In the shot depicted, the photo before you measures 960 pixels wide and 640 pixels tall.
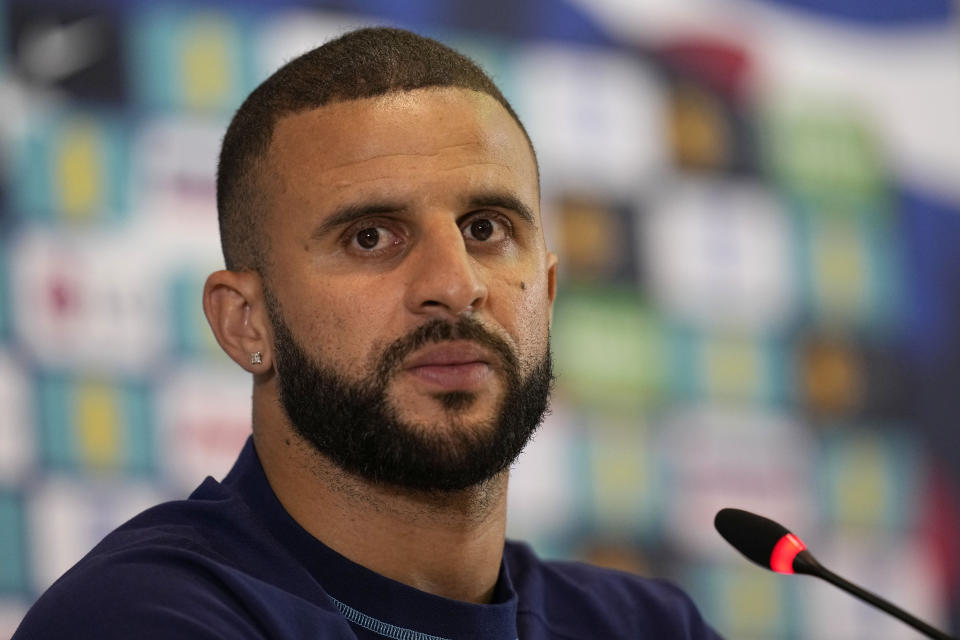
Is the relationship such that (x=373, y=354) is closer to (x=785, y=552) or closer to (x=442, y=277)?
(x=442, y=277)

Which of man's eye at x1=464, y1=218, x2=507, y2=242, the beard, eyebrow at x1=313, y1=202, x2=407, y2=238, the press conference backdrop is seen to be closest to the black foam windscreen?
the beard

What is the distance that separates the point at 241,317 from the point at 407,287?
376mm

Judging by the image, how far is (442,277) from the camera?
210 centimetres

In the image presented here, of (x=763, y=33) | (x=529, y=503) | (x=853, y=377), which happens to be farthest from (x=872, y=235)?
(x=529, y=503)

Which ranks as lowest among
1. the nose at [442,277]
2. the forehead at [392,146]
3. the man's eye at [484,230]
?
the nose at [442,277]

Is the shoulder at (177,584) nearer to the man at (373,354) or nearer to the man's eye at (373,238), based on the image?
the man at (373,354)

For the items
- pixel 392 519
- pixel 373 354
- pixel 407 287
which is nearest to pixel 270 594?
pixel 392 519

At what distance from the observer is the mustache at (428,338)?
6.86 ft

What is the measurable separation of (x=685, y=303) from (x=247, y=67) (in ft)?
5.16

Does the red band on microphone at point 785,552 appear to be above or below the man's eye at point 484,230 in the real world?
below

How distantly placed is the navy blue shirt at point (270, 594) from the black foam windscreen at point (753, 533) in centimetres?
42

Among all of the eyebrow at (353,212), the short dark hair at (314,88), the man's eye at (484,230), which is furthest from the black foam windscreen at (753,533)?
the short dark hair at (314,88)

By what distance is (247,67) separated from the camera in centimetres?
379

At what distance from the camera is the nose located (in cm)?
209
